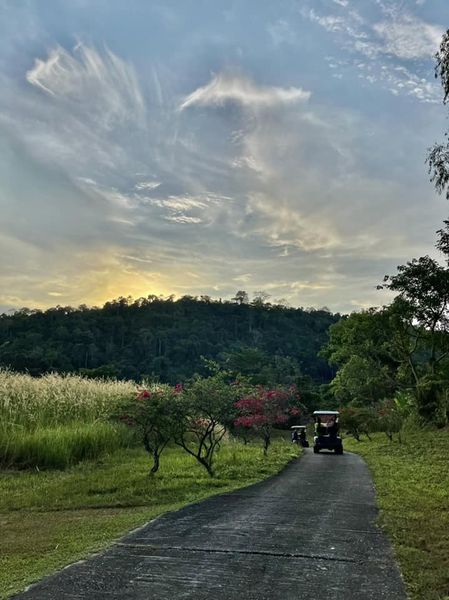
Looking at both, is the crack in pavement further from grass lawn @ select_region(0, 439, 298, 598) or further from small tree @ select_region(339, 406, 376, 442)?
small tree @ select_region(339, 406, 376, 442)

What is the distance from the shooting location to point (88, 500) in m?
8.02

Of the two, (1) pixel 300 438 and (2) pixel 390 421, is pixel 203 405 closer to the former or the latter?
(1) pixel 300 438

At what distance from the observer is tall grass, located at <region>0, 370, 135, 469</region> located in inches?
430

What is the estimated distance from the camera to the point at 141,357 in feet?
216

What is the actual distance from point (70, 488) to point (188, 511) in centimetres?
308

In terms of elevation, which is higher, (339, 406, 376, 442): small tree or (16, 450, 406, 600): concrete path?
(16, 450, 406, 600): concrete path

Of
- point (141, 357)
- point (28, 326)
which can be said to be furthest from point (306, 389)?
point (28, 326)

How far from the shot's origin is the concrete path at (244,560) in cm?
380

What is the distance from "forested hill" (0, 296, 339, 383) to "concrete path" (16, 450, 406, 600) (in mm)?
33963

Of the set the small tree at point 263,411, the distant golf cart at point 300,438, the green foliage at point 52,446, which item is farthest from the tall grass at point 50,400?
the distant golf cart at point 300,438

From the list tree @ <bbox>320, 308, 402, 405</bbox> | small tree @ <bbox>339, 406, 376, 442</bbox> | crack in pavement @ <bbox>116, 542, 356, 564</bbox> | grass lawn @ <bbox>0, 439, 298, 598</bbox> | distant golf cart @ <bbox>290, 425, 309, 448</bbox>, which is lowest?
distant golf cart @ <bbox>290, 425, 309, 448</bbox>

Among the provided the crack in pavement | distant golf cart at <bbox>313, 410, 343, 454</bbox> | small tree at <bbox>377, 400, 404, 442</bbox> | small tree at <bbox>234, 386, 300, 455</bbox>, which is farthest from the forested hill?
the crack in pavement

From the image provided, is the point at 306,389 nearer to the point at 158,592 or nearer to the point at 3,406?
the point at 3,406

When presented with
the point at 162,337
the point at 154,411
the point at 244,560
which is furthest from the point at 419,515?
the point at 162,337
